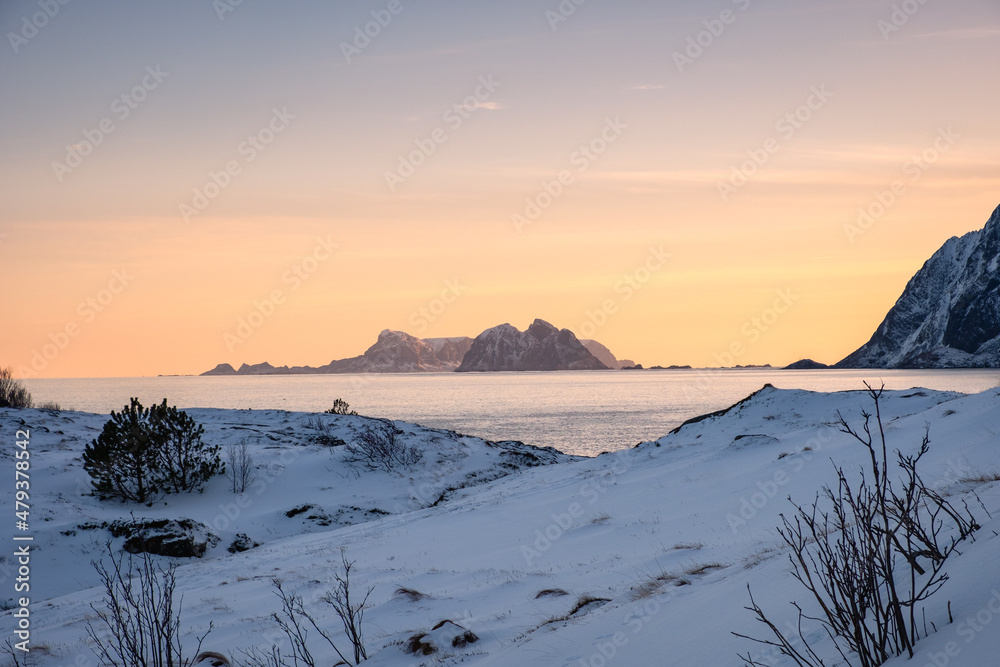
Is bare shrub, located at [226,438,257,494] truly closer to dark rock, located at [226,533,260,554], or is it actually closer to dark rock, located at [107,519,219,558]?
dark rock, located at [226,533,260,554]

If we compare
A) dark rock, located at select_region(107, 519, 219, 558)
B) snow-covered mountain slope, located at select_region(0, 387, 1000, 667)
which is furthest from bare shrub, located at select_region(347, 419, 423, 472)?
dark rock, located at select_region(107, 519, 219, 558)

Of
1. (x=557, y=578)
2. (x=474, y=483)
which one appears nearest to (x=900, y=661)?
(x=557, y=578)

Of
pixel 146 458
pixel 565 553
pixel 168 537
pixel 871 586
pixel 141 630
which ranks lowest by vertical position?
pixel 168 537

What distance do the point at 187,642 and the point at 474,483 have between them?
759 inches

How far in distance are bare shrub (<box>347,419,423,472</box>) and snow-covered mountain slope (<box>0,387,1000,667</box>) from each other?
0.82 m

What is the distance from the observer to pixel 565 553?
1099cm

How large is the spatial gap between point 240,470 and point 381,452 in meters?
6.02

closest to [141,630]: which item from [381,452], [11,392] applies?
[381,452]

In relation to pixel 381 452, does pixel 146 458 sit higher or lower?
higher

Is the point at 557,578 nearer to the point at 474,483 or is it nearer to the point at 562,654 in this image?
the point at 562,654

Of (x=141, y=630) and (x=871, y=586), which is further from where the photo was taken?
(x=141, y=630)

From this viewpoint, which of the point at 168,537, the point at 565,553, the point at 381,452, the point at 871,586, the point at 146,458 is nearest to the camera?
the point at 871,586

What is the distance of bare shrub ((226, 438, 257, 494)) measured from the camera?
21.9m

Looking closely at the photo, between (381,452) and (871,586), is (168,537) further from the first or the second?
(871,586)
